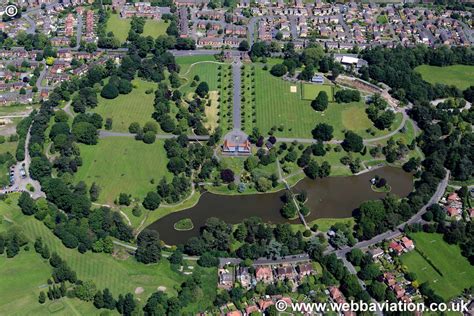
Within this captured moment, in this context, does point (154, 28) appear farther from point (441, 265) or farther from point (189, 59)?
point (441, 265)

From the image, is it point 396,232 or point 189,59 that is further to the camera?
point 189,59

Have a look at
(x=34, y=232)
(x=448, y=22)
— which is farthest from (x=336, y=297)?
(x=448, y=22)

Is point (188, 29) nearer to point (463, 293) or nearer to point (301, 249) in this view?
point (301, 249)

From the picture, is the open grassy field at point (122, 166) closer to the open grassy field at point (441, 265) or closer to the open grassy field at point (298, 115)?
the open grassy field at point (298, 115)

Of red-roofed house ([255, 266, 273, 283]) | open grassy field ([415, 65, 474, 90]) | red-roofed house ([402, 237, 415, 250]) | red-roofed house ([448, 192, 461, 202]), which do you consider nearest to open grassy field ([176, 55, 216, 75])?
open grassy field ([415, 65, 474, 90])

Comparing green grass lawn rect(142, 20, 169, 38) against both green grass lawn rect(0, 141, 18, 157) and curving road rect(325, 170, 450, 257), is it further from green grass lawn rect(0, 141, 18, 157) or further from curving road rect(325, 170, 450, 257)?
curving road rect(325, 170, 450, 257)

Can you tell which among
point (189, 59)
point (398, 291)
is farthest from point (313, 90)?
point (398, 291)
